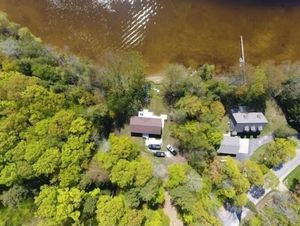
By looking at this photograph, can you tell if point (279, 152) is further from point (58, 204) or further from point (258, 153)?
point (58, 204)

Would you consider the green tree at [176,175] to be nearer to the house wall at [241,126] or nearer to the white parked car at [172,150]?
the white parked car at [172,150]

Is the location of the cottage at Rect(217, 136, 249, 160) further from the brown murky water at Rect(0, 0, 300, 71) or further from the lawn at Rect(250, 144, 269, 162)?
the brown murky water at Rect(0, 0, 300, 71)

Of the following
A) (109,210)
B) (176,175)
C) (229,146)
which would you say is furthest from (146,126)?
(109,210)

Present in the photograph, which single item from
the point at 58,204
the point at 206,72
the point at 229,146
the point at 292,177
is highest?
the point at 206,72

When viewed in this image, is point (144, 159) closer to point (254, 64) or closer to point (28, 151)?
point (28, 151)

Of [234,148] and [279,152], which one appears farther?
[234,148]

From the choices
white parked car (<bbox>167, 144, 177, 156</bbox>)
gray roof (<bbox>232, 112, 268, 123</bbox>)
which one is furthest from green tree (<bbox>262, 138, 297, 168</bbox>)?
white parked car (<bbox>167, 144, 177, 156</bbox>)

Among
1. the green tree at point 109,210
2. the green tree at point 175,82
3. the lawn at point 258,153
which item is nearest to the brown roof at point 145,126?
the green tree at point 175,82
